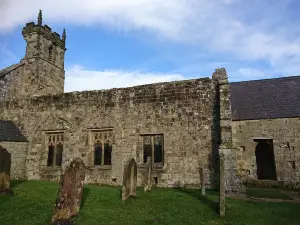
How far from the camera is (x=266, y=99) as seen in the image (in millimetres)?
18266

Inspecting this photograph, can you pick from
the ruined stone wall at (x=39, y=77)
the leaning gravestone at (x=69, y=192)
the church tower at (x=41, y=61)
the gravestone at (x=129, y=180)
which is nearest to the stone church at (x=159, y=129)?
the ruined stone wall at (x=39, y=77)

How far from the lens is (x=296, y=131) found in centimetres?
1598

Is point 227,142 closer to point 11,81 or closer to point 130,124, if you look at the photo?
point 130,124

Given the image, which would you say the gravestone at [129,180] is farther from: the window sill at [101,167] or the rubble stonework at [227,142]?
the window sill at [101,167]

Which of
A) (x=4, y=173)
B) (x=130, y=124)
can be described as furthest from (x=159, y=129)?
(x=4, y=173)

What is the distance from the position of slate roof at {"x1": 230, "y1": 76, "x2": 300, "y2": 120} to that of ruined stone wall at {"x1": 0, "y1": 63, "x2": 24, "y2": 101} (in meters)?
16.1

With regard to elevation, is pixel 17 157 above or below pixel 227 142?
below

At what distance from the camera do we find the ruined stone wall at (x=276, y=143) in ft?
52.0

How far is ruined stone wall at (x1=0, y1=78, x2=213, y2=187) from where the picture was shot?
11562 millimetres

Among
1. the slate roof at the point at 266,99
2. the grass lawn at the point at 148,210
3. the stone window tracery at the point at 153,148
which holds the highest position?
the slate roof at the point at 266,99

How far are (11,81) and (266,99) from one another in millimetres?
18519

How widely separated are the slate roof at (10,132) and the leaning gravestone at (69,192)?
8.41 meters

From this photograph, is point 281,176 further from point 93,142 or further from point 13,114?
point 13,114

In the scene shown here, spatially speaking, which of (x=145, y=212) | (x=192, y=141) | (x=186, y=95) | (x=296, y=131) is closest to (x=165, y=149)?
(x=192, y=141)
